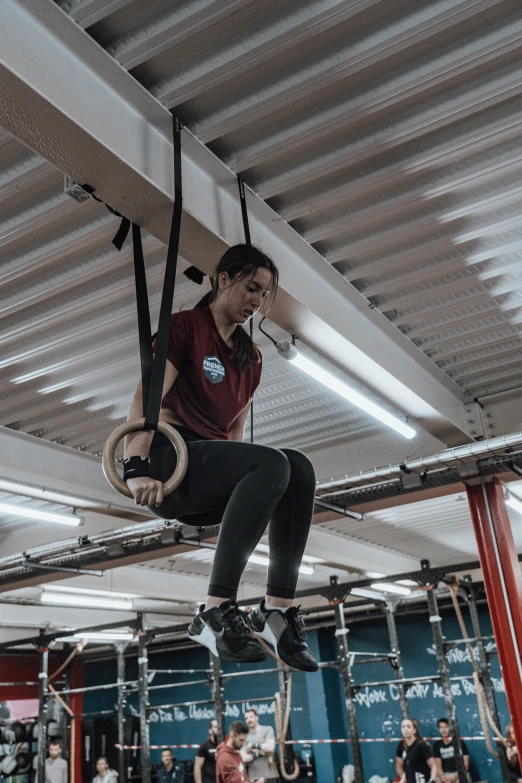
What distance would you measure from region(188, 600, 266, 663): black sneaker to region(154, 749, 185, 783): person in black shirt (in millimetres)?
10966

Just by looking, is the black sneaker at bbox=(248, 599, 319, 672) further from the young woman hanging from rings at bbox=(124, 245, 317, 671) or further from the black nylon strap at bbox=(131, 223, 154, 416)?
the black nylon strap at bbox=(131, 223, 154, 416)

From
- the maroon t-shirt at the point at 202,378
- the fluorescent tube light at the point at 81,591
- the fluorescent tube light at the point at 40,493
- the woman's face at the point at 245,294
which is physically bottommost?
the maroon t-shirt at the point at 202,378

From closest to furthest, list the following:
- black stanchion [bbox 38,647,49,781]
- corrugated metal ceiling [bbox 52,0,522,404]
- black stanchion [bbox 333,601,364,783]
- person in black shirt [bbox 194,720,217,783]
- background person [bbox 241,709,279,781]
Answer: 1. corrugated metal ceiling [bbox 52,0,522,404]
2. black stanchion [bbox 333,601,364,783]
3. person in black shirt [bbox 194,720,217,783]
4. background person [bbox 241,709,279,781]
5. black stanchion [bbox 38,647,49,781]

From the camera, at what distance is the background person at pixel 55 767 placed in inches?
452

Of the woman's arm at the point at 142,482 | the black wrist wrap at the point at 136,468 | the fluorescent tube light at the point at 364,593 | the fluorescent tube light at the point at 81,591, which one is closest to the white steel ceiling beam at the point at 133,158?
the woman's arm at the point at 142,482

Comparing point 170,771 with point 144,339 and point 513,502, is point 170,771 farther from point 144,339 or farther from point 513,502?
point 144,339

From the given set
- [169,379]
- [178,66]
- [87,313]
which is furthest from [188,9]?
[87,313]

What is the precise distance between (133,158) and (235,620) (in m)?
1.66

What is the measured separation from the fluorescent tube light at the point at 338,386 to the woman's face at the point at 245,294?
1.43 metres

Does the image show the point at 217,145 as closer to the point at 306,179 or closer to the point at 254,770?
the point at 306,179

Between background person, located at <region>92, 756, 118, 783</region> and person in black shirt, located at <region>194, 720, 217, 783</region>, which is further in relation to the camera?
background person, located at <region>92, 756, 118, 783</region>

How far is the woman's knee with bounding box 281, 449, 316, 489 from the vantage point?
1960 mm

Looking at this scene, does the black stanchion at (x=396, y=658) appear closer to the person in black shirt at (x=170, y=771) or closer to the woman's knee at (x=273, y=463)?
the person in black shirt at (x=170, y=771)

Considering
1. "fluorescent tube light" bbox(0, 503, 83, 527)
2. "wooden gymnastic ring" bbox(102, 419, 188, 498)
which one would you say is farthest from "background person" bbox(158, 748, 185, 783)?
"wooden gymnastic ring" bbox(102, 419, 188, 498)
